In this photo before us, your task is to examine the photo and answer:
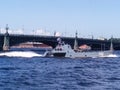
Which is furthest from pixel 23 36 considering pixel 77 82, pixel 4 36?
pixel 77 82

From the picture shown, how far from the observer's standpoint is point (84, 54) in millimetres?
143375

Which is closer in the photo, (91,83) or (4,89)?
(4,89)

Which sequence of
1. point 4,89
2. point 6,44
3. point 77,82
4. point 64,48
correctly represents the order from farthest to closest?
point 6,44
point 64,48
point 77,82
point 4,89

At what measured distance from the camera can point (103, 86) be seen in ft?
167

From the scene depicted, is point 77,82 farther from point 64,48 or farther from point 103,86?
point 64,48

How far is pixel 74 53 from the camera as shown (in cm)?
14112

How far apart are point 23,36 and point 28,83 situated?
146 m

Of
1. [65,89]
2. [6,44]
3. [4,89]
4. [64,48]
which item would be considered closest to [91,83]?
[65,89]

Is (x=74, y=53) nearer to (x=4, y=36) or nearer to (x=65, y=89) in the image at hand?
(x=4, y=36)

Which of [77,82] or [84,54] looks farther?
[84,54]

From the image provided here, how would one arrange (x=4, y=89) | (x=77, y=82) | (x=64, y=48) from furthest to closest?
(x=64, y=48) < (x=77, y=82) < (x=4, y=89)

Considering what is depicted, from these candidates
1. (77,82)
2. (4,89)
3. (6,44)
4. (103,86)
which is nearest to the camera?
(4,89)

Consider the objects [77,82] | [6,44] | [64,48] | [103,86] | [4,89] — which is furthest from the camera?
[6,44]

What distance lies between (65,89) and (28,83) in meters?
7.10
